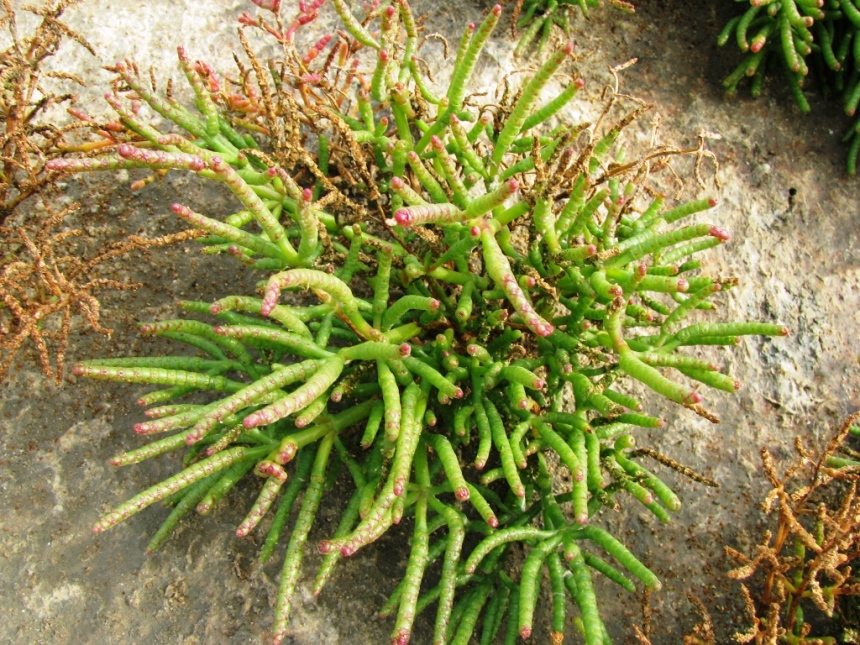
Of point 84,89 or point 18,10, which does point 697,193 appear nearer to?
point 84,89

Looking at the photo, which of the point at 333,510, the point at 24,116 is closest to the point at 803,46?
the point at 333,510

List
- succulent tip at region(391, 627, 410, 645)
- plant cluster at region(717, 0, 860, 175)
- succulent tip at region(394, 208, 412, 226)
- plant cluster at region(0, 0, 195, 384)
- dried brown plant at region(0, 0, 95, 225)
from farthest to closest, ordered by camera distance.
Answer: plant cluster at region(717, 0, 860, 175), dried brown plant at region(0, 0, 95, 225), plant cluster at region(0, 0, 195, 384), succulent tip at region(391, 627, 410, 645), succulent tip at region(394, 208, 412, 226)

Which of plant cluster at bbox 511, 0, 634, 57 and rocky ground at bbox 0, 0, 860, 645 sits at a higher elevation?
plant cluster at bbox 511, 0, 634, 57

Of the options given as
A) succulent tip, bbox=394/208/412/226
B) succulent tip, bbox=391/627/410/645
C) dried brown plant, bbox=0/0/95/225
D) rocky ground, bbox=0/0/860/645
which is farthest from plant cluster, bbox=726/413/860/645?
dried brown plant, bbox=0/0/95/225

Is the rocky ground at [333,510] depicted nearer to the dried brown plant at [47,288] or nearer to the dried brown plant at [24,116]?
the dried brown plant at [47,288]

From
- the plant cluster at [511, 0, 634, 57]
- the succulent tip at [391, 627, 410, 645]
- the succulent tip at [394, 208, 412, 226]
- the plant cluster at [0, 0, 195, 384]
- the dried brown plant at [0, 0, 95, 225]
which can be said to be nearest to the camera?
the succulent tip at [394, 208, 412, 226]

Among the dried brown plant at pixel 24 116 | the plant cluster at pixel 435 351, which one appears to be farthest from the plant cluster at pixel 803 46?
the dried brown plant at pixel 24 116

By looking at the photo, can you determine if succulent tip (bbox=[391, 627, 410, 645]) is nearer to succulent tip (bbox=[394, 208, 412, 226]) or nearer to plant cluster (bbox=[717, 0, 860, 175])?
succulent tip (bbox=[394, 208, 412, 226])
